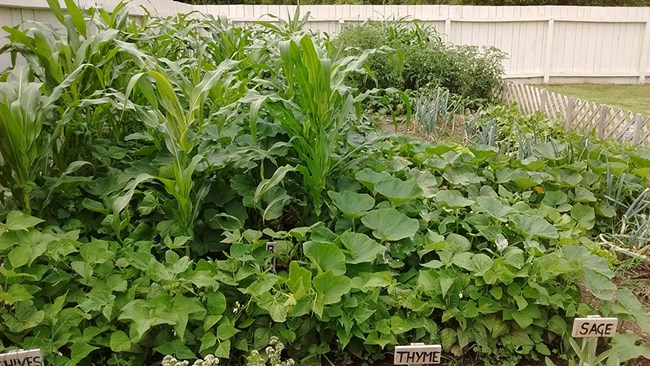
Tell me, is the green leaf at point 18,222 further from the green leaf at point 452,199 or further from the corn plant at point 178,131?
the green leaf at point 452,199

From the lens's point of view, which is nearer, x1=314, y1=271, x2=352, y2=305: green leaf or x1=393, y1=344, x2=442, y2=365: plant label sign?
x1=393, y1=344, x2=442, y2=365: plant label sign

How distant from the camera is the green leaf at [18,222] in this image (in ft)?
6.39

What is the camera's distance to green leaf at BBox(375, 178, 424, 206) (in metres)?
2.50

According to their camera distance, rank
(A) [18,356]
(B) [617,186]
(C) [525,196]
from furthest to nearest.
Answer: (B) [617,186]
(C) [525,196]
(A) [18,356]

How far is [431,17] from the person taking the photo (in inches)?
390

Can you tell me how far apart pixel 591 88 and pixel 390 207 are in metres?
9.14

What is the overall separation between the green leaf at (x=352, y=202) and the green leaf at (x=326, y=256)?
32 centimetres

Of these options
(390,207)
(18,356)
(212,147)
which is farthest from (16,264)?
(390,207)

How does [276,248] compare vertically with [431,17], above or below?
below

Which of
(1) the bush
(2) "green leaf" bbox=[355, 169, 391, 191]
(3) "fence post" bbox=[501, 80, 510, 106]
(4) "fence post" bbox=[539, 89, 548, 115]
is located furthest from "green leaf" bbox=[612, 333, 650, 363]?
(3) "fence post" bbox=[501, 80, 510, 106]

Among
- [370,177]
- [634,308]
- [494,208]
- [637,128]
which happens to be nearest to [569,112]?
[637,128]

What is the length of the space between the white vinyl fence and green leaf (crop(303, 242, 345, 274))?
318 inches

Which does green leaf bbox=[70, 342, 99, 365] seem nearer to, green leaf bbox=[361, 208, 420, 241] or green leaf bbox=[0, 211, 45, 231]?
green leaf bbox=[0, 211, 45, 231]

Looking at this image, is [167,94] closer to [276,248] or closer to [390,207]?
[276,248]
